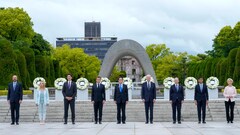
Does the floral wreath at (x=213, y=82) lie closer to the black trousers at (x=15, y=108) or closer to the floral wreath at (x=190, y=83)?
the floral wreath at (x=190, y=83)

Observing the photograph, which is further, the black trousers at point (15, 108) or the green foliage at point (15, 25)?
the green foliage at point (15, 25)

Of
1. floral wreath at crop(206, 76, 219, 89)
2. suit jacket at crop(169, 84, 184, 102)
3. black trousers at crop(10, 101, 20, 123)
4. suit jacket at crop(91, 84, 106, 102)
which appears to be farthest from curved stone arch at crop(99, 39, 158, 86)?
black trousers at crop(10, 101, 20, 123)

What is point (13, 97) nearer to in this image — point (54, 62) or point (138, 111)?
point (138, 111)

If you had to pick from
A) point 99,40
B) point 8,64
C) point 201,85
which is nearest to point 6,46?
point 8,64

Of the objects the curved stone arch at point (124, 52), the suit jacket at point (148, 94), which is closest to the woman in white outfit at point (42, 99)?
the suit jacket at point (148, 94)

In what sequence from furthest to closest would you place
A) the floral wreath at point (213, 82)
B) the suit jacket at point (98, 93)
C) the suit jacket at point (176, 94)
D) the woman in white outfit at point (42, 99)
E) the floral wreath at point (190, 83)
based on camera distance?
1. the floral wreath at point (190, 83)
2. the floral wreath at point (213, 82)
3. the suit jacket at point (176, 94)
4. the suit jacket at point (98, 93)
5. the woman in white outfit at point (42, 99)

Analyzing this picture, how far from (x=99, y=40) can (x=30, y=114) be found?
163 metres

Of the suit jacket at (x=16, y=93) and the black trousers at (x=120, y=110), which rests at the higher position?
the suit jacket at (x=16, y=93)

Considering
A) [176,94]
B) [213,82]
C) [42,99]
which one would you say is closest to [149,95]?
[176,94]

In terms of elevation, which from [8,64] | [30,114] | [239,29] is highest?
[239,29]

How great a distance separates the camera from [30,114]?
2333 centimetres

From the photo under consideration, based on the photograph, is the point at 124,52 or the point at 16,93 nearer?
the point at 16,93

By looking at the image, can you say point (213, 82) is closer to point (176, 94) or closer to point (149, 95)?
point (176, 94)

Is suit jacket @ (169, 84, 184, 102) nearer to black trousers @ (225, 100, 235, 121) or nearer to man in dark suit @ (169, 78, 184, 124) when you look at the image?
→ man in dark suit @ (169, 78, 184, 124)
